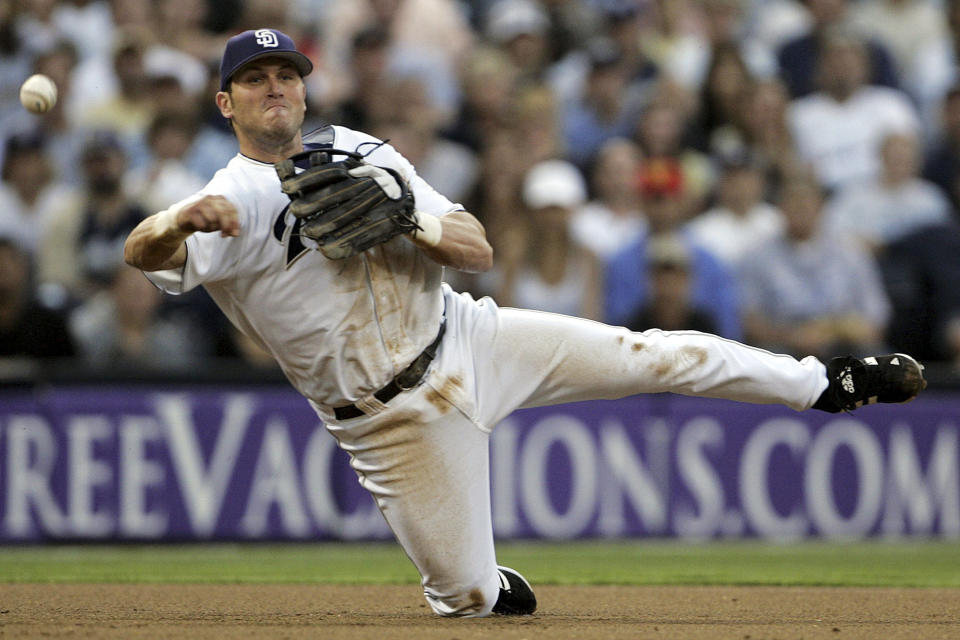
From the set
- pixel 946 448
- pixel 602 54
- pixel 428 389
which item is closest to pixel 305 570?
pixel 428 389

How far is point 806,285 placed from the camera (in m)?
10.2

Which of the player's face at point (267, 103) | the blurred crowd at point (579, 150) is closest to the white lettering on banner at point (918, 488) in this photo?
the blurred crowd at point (579, 150)

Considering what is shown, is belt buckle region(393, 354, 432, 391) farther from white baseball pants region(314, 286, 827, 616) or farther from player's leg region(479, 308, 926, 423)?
player's leg region(479, 308, 926, 423)

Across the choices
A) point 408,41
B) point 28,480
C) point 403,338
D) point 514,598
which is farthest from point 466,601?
point 408,41

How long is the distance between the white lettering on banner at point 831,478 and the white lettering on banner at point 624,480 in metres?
0.98

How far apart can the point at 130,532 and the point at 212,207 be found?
502 cm

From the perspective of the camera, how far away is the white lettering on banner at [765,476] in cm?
935

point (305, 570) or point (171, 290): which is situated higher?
point (171, 290)

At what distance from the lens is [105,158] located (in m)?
10.1

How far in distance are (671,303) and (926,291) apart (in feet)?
6.73

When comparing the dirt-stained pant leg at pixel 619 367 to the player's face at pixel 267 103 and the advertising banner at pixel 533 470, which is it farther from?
the advertising banner at pixel 533 470

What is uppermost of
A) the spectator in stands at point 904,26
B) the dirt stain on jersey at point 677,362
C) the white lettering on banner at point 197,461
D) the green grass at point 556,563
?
the spectator in stands at point 904,26

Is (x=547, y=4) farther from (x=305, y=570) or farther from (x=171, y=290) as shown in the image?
(x=171, y=290)

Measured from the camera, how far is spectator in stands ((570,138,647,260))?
10.6m
